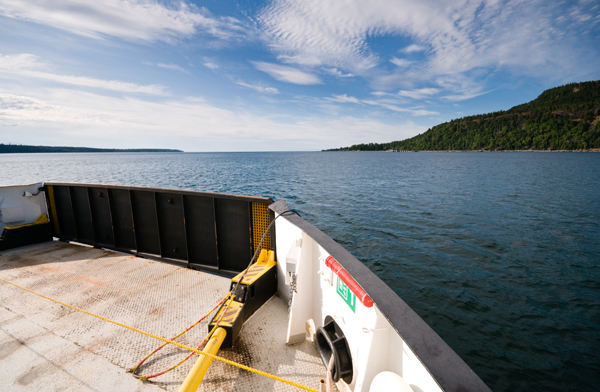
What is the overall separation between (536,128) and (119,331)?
19435cm

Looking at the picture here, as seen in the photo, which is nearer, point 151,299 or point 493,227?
point 151,299

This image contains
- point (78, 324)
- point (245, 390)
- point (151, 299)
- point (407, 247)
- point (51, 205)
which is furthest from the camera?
point (407, 247)

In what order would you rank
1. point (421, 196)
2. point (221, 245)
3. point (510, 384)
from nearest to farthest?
point (510, 384), point (221, 245), point (421, 196)

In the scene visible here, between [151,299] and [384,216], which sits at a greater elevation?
[151,299]

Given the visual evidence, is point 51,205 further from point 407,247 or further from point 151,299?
point 407,247

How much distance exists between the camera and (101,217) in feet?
21.2

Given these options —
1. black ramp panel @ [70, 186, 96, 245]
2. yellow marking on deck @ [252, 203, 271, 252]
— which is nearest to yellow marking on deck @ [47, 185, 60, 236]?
black ramp panel @ [70, 186, 96, 245]

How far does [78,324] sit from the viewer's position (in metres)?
3.67

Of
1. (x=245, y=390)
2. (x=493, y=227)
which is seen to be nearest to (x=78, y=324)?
(x=245, y=390)

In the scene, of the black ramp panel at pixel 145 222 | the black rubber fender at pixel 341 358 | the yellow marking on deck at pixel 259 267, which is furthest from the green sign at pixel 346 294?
the black ramp panel at pixel 145 222

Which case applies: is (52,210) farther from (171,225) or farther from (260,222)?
(260,222)

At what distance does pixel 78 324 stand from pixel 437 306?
811cm

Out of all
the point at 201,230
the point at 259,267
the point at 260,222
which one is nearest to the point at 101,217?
the point at 201,230

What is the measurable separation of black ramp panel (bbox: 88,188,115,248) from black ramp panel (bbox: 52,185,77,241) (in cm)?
89
